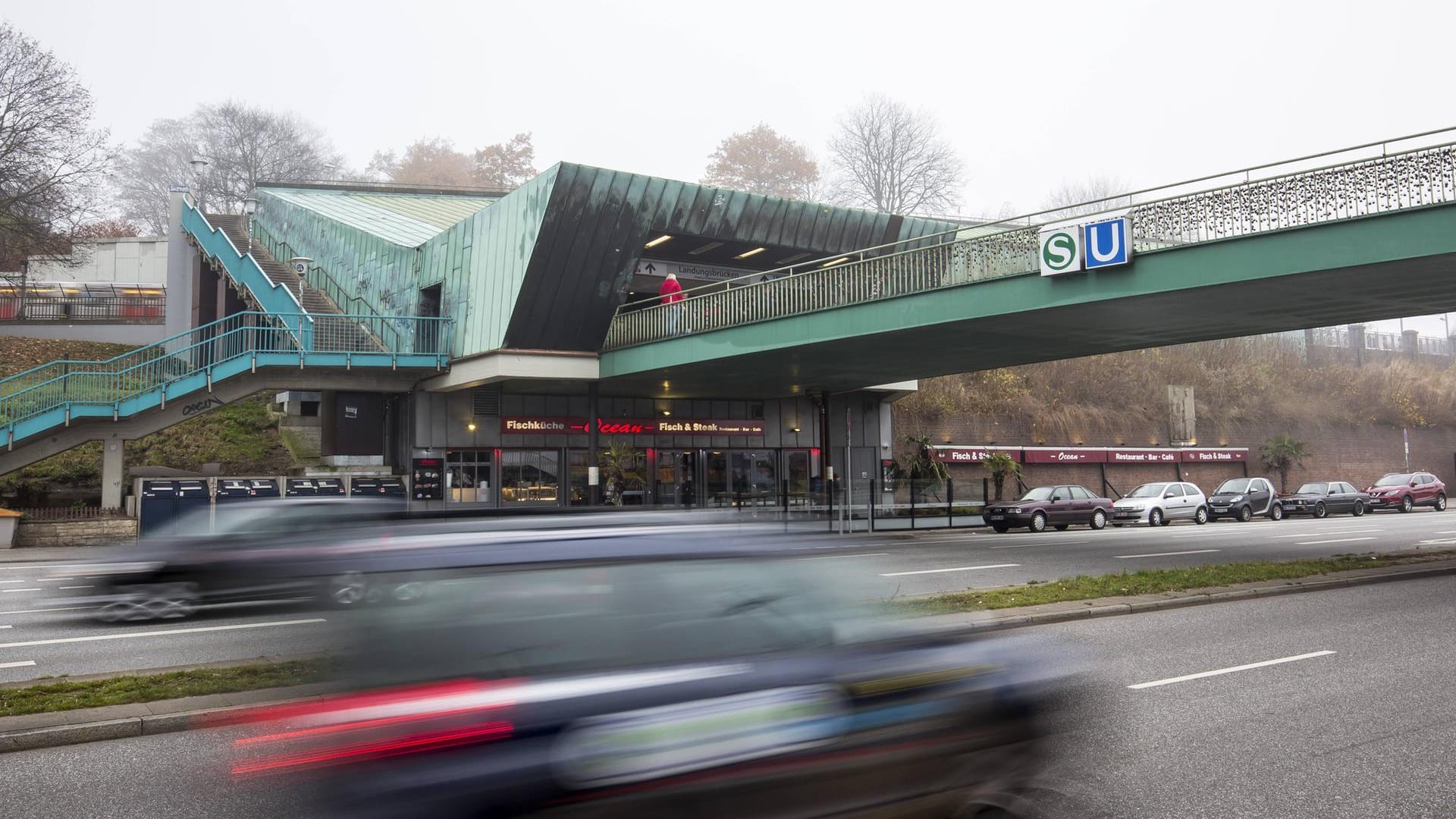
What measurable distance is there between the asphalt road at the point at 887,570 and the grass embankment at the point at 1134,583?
1008 mm

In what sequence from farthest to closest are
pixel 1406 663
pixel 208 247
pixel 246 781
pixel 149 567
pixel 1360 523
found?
pixel 208 247
pixel 1360 523
pixel 149 567
pixel 1406 663
pixel 246 781

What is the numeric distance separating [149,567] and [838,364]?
1945 cm

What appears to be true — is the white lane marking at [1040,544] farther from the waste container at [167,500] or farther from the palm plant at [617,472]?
the waste container at [167,500]

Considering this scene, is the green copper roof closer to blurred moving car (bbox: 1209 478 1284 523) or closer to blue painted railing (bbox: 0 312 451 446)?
blue painted railing (bbox: 0 312 451 446)

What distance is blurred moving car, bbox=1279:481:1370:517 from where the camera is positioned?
39.0 m

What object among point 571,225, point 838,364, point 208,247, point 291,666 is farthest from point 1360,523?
point 208,247

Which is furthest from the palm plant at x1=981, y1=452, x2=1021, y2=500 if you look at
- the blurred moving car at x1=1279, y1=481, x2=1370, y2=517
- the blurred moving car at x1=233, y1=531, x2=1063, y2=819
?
the blurred moving car at x1=233, y1=531, x2=1063, y2=819

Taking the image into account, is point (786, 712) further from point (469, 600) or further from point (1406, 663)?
point (1406, 663)

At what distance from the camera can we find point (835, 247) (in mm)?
33594

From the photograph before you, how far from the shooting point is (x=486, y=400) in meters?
32.2

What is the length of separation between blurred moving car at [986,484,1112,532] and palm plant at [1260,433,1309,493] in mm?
26254

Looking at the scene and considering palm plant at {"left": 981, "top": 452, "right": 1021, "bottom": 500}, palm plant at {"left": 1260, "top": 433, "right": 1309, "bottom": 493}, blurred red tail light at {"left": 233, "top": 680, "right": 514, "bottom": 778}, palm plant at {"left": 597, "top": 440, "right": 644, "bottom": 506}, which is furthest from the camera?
palm plant at {"left": 1260, "top": 433, "right": 1309, "bottom": 493}

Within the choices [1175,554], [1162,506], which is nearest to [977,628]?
[1175,554]

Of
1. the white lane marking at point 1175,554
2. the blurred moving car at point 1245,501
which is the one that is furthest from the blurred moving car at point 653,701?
the blurred moving car at point 1245,501
